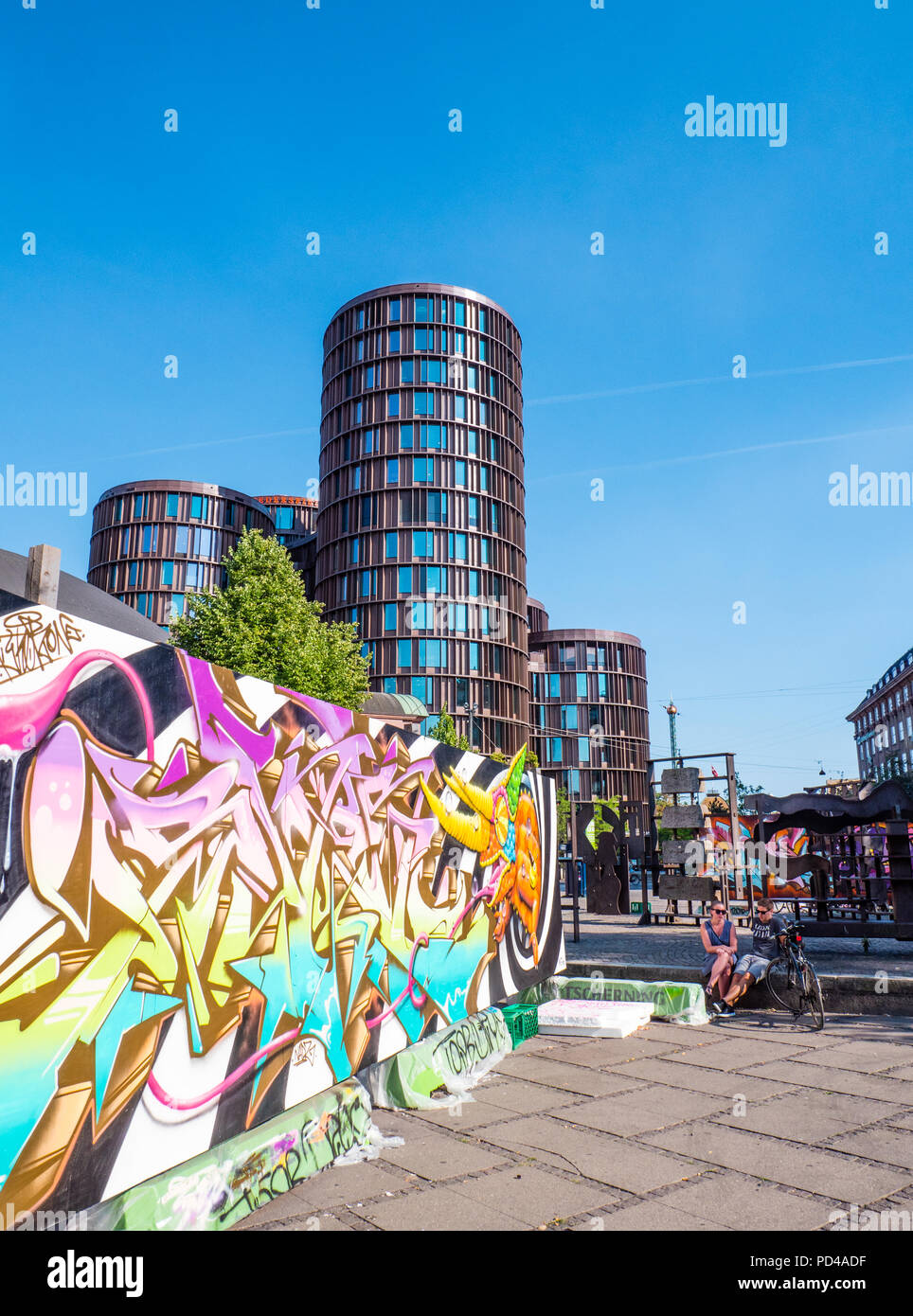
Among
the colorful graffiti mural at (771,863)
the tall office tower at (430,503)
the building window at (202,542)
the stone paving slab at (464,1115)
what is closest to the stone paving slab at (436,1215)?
the stone paving slab at (464,1115)

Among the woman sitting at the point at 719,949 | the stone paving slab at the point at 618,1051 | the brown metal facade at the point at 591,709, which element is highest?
the brown metal facade at the point at 591,709

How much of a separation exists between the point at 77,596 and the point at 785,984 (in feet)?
27.4

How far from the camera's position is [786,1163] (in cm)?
469

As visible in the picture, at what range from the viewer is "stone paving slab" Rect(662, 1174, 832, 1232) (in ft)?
12.8

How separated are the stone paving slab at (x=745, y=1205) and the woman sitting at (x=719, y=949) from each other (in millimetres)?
5332

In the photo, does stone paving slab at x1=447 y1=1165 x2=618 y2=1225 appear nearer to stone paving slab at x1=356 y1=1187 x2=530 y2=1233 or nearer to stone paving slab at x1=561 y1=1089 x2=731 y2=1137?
stone paving slab at x1=356 y1=1187 x2=530 y2=1233

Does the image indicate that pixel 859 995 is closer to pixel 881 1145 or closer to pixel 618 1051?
pixel 618 1051

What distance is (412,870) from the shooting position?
6.20 metres

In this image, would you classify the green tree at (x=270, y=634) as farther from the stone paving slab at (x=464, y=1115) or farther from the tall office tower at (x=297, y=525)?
the tall office tower at (x=297, y=525)

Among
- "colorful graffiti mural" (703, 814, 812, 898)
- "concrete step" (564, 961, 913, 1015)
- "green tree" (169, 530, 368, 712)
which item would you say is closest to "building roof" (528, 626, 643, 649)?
"green tree" (169, 530, 368, 712)

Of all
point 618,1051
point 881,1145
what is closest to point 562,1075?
point 618,1051

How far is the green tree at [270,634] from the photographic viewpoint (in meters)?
26.8

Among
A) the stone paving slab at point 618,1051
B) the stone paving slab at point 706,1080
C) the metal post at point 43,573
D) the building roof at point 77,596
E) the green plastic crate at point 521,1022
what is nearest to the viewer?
the metal post at point 43,573
